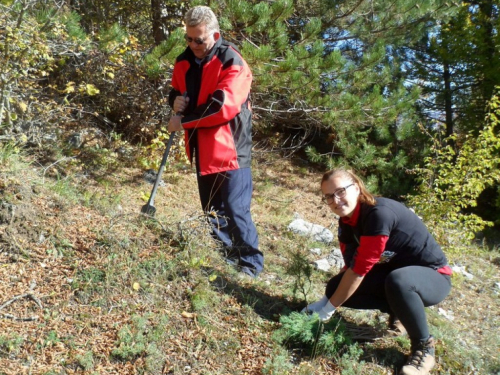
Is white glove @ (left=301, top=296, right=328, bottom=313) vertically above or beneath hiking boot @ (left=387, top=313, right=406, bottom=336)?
above

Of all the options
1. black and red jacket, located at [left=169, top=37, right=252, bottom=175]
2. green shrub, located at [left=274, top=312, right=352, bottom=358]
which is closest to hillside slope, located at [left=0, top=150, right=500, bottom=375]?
green shrub, located at [left=274, top=312, right=352, bottom=358]

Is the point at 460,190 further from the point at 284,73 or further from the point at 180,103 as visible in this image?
the point at 180,103

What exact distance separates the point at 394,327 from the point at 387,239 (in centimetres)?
80

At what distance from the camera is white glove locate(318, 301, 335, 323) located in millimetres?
2977

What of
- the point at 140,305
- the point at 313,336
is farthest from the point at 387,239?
the point at 140,305

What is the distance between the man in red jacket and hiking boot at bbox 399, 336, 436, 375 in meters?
1.28

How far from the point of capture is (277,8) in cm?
537

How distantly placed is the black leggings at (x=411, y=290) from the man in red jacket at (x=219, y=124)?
1.01 meters

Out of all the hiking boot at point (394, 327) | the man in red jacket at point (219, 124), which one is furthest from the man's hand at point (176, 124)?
the hiking boot at point (394, 327)

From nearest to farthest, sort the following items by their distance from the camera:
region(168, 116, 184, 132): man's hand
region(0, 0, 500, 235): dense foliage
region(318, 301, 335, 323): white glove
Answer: region(318, 301, 335, 323): white glove → region(168, 116, 184, 132): man's hand → region(0, 0, 500, 235): dense foliage

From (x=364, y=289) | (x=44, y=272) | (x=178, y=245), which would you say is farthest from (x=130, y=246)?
(x=364, y=289)

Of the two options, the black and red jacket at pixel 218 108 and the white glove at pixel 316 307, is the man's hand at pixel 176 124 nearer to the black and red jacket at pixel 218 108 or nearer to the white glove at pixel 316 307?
the black and red jacket at pixel 218 108

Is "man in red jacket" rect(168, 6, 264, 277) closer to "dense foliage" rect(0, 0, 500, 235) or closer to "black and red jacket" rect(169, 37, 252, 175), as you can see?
"black and red jacket" rect(169, 37, 252, 175)

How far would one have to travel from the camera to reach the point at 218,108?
10.8 feet
